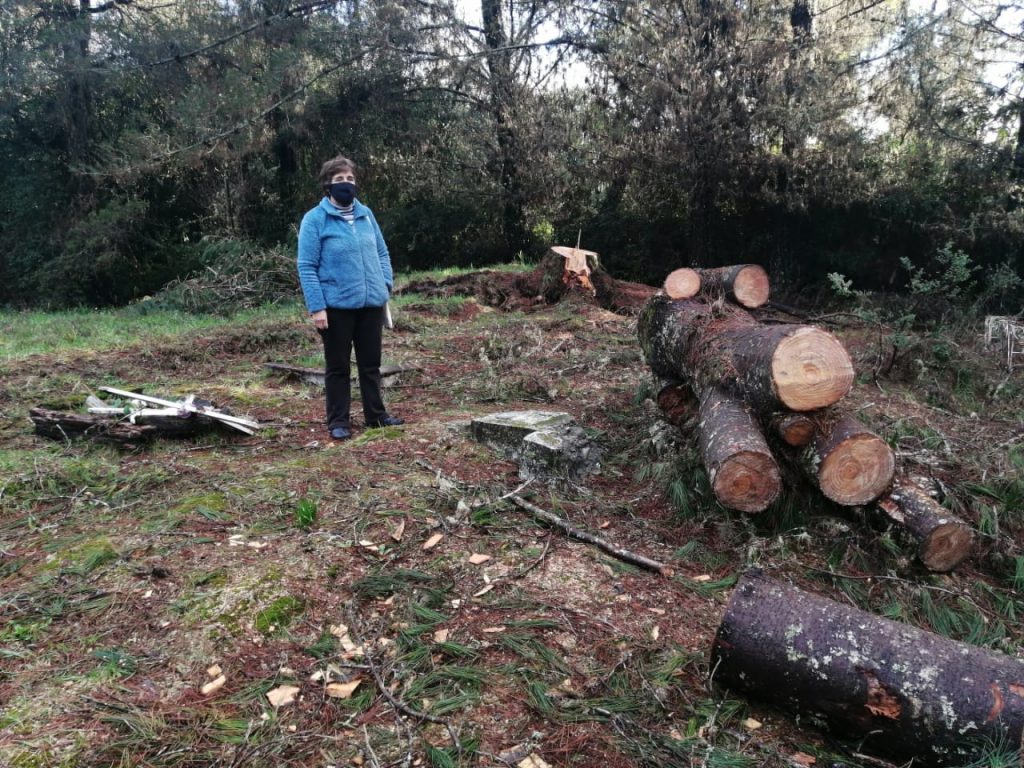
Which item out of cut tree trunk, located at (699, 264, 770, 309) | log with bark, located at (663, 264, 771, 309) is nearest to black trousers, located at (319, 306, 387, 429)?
log with bark, located at (663, 264, 771, 309)

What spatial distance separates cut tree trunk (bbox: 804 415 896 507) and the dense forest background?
6.42 metres

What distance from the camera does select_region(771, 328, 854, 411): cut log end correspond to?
3.34m

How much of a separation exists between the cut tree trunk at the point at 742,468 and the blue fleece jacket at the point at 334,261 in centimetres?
254

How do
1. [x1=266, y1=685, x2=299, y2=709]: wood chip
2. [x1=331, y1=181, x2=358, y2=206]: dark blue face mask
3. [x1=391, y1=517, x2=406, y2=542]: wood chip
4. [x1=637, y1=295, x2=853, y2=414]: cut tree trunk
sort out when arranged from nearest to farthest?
[x1=266, y1=685, x2=299, y2=709]: wood chip
[x1=391, y1=517, x2=406, y2=542]: wood chip
[x1=637, y1=295, x2=853, y2=414]: cut tree trunk
[x1=331, y1=181, x2=358, y2=206]: dark blue face mask

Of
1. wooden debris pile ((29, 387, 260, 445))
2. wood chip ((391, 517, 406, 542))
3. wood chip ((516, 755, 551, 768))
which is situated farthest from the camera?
wooden debris pile ((29, 387, 260, 445))

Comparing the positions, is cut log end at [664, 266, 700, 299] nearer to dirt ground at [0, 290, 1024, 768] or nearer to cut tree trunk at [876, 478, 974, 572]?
dirt ground at [0, 290, 1024, 768]

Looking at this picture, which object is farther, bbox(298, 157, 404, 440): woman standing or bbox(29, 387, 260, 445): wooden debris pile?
bbox(29, 387, 260, 445): wooden debris pile

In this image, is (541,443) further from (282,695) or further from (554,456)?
(282,695)

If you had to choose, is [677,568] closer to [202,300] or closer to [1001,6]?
[1001,6]

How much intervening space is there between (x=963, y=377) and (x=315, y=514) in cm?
584

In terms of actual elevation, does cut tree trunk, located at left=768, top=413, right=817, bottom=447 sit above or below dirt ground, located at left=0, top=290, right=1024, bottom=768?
above

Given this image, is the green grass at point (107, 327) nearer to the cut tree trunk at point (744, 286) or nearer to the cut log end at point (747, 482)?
the cut tree trunk at point (744, 286)

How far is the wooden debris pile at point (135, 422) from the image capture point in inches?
180

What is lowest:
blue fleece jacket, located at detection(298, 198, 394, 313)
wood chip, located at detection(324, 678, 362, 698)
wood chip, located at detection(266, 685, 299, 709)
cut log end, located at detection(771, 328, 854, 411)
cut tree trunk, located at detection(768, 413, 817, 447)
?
wood chip, located at detection(324, 678, 362, 698)
